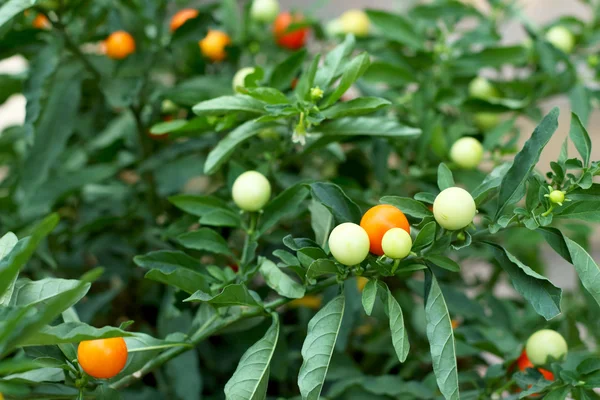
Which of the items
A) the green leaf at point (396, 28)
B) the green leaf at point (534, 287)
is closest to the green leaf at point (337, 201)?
the green leaf at point (534, 287)

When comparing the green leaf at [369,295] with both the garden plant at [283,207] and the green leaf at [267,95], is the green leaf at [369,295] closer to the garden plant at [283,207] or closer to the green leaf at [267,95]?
the garden plant at [283,207]

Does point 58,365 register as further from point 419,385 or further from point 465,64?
point 465,64

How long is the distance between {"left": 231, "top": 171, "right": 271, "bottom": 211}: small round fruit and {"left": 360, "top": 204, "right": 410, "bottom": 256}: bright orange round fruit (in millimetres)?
108

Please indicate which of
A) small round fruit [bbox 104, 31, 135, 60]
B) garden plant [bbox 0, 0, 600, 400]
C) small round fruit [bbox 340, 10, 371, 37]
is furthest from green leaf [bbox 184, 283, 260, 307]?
small round fruit [bbox 340, 10, 371, 37]

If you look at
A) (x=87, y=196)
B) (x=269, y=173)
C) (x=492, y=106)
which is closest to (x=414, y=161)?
(x=492, y=106)

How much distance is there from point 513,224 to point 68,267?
1.81 ft

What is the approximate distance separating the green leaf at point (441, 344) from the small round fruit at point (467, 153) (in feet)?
0.72

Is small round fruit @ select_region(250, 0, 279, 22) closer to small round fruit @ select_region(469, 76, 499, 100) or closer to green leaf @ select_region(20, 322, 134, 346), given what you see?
small round fruit @ select_region(469, 76, 499, 100)

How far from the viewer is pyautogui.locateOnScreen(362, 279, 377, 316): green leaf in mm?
431

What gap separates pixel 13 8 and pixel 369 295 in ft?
1.20

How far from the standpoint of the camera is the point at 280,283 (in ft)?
1.56

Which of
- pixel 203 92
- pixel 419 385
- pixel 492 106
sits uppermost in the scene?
pixel 203 92

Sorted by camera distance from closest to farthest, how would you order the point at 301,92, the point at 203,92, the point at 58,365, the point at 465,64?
the point at 58,365 < the point at 301,92 < the point at 203,92 < the point at 465,64

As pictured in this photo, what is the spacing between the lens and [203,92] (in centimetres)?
67
